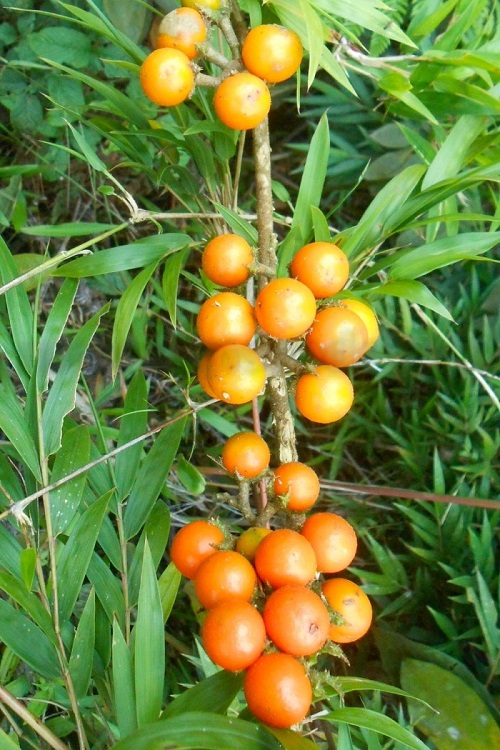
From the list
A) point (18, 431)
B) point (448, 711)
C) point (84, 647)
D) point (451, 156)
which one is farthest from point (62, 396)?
point (448, 711)

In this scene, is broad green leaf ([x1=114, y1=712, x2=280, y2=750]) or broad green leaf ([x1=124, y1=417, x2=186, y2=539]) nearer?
broad green leaf ([x1=114, y1=712, x2=280, y2=750])

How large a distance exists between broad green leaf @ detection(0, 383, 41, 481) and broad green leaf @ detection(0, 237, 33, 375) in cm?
4

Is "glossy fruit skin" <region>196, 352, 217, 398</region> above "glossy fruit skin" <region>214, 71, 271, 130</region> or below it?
below

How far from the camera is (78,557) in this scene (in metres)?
0.68

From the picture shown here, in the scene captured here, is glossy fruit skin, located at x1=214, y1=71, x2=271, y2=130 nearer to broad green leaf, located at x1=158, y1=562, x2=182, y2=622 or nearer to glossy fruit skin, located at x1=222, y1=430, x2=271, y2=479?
glossy fruit skin, located at x1=222, y1=430, x2=271, y2=479

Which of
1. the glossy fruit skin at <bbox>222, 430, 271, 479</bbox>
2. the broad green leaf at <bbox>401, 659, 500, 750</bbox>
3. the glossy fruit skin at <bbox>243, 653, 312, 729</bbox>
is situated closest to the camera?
the glossy fruit skin at <bbox>243, 653, 312, 729</bbox>

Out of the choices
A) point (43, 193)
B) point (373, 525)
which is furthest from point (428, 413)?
point (43, 193)

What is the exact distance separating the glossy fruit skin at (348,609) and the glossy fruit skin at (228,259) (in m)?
0.31

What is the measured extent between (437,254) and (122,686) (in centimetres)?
57

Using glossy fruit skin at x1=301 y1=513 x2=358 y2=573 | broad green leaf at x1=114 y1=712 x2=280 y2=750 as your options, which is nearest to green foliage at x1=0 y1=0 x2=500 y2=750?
broad green leaf at x1=114 y1=712 x2=280 y2=750

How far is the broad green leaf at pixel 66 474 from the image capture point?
27.2 inches

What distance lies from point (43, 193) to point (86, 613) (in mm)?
1034

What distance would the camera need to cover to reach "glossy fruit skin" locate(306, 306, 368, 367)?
0.55 meters

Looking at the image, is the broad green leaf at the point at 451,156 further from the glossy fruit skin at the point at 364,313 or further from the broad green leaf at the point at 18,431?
the broad green leaf at the point at 18,431
